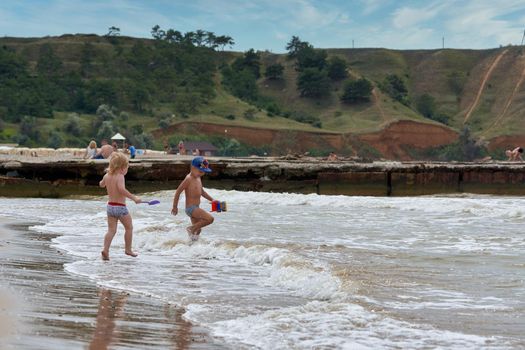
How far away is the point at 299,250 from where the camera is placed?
1186 cm

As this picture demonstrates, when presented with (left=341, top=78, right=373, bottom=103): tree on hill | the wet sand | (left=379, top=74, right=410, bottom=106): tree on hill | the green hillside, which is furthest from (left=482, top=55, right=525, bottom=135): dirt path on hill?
the wet sand

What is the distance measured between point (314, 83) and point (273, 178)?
102m

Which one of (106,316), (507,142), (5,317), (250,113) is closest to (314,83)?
(250,113)

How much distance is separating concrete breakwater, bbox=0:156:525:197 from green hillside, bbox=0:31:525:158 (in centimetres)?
5209

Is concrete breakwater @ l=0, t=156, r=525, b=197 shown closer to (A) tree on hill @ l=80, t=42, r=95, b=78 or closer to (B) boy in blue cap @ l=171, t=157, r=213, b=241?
(B) boy in blue cap @ l=171, t=157, r=213, b=241

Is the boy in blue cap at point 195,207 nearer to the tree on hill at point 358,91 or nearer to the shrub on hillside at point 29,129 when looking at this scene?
the shrub on hillside at point 29,129

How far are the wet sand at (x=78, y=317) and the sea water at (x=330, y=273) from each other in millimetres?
277

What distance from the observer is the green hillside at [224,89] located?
9100cm

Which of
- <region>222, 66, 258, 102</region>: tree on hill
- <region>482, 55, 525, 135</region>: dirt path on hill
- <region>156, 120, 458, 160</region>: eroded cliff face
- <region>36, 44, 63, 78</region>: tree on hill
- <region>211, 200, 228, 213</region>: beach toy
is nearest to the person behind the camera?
<region>211, 200, 228, 213</region>: beach toy

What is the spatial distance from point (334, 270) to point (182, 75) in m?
106

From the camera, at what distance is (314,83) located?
417ft

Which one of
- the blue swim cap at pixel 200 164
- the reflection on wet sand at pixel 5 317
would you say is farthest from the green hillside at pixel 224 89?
the reflection on wet sand at pixel 5 317

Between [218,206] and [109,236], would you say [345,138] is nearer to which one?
[218,206]

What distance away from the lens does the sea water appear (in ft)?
22.1
